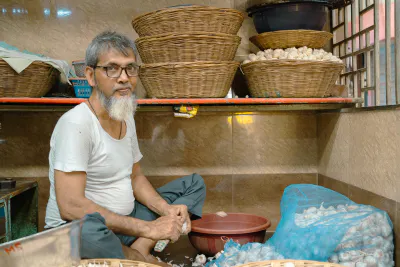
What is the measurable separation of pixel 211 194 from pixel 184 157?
1.13 feet

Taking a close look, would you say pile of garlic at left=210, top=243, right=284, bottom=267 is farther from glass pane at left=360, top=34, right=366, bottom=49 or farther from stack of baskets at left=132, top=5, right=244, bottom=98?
glass pane at left=360, top=34, right=366, bottom=49

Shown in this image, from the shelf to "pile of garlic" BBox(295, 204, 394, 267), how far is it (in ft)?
2.50

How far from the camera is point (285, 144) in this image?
3.32 meters

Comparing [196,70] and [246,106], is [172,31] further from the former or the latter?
[246,106]

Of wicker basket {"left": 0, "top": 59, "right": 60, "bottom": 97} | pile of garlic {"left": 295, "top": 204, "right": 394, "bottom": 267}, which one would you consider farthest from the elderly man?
pile of garlic {"left": 295, "top": 204, "right": 394, "bottom": 267}

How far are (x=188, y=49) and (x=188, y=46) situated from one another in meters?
0.02

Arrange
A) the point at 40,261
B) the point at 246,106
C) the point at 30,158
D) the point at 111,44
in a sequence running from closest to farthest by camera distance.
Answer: the point at 40,261 → the point at 111,44 → the point at 246,106 → the point at 30,158

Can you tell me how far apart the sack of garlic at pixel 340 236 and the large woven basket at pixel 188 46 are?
1017 mm

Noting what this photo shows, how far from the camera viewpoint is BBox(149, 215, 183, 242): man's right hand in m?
2.19

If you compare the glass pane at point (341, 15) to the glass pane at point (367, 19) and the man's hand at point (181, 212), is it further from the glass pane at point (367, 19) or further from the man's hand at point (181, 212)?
the man's hand at point (181, 212)

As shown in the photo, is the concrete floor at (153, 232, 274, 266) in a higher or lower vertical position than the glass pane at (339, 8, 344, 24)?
lower

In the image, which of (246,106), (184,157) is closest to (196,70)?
(246,106)

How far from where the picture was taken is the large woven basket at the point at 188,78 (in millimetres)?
2545

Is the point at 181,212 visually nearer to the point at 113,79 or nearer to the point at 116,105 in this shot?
the point at 116,105
